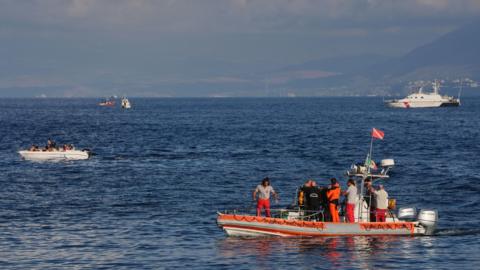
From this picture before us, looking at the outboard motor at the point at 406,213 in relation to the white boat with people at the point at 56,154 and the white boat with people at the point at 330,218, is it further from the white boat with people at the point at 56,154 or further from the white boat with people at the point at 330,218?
the white boat with people at the point at 56,154

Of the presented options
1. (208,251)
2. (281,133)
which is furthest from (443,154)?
(208,251)

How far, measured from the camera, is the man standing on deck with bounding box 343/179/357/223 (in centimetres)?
3600

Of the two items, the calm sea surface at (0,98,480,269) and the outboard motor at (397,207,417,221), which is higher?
the outboard motor at (397,207,417,221)

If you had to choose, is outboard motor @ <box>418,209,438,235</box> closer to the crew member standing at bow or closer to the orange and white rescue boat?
the orange and white rescue boat

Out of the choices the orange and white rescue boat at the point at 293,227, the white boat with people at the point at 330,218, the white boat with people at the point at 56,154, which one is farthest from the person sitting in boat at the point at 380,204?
the white boat with people at the point at 56,154

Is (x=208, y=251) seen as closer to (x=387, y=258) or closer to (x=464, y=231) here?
(x=387, y=258)

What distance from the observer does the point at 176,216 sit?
42750 mm

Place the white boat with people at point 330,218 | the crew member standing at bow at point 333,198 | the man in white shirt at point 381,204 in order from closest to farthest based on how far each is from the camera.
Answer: the crew member standing at bow at point 333,198 → the white boat with people at point 330,218 → the man in white shirt at point 381,204

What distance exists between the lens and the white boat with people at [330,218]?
1435 inches

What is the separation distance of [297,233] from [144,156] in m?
43.4

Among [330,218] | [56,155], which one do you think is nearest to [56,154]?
[56,155]

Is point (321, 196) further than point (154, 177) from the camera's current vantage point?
No

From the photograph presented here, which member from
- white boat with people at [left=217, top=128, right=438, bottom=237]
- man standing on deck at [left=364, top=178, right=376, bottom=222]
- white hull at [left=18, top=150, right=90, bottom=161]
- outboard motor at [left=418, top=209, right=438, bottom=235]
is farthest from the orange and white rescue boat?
white hull at [left=18, top=150, right=90, bottom=161]

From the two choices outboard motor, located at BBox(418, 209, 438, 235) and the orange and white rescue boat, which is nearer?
the orange and white rescue boat
